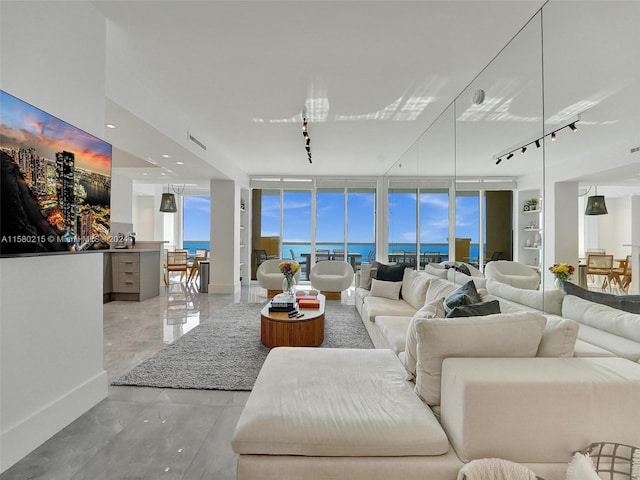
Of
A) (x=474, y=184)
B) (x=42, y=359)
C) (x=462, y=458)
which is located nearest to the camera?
(x=462, y=458)

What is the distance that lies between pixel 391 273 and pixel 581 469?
3.72 metres

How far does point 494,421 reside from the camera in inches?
55.4

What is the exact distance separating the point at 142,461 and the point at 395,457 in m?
1.41

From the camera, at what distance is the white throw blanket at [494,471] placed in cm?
128

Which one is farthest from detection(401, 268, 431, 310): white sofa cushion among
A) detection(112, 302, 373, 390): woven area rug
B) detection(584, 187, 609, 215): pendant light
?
detection(584, 187, 609, 215): pendant light

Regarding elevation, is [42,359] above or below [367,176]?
below

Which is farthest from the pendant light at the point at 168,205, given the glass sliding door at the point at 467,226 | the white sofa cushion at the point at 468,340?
the white sofa cushion at the point at 468,340

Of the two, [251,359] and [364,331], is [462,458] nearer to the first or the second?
[251,359]

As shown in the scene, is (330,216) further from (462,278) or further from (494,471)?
(494,471)

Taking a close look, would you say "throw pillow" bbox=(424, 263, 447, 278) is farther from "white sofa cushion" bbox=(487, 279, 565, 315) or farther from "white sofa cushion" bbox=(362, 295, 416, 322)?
"white sofa cushion" bbox=(487, 279, 565, 315)

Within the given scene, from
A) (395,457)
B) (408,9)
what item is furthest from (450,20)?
(395,457)

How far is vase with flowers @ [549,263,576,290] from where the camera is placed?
2246 millimetres

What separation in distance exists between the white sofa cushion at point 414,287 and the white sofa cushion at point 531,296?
98cm

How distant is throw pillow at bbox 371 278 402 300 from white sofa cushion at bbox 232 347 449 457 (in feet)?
9.19
